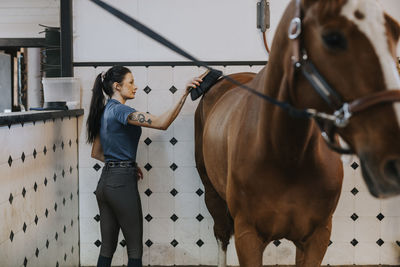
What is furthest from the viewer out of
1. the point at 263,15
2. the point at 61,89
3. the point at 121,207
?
the point at 263,15

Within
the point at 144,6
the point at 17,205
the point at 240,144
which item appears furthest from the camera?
the point at 144,6

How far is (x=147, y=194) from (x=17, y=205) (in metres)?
1.31

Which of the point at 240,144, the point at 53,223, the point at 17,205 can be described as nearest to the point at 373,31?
A: the point at 240,144

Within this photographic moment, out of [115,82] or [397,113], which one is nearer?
[397,113]

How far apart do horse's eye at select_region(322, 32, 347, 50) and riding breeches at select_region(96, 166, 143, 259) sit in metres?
1.73

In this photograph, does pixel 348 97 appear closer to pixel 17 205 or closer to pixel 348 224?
pixel 17 205

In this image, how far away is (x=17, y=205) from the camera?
2.22 metres

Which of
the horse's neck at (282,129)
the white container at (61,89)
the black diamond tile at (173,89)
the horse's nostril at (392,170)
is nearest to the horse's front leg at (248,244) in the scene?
the horse's neck at (282,129)

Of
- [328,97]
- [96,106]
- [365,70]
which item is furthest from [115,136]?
[365,70]

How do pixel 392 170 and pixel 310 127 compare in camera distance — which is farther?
pixel 310 127

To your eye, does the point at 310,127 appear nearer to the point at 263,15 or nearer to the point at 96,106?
the point at 96,106

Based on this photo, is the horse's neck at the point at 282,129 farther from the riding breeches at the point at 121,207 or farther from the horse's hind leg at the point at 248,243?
the riding breeches at the point at 121,207

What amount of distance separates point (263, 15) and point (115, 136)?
54.8 inches

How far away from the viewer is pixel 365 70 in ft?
3.75
